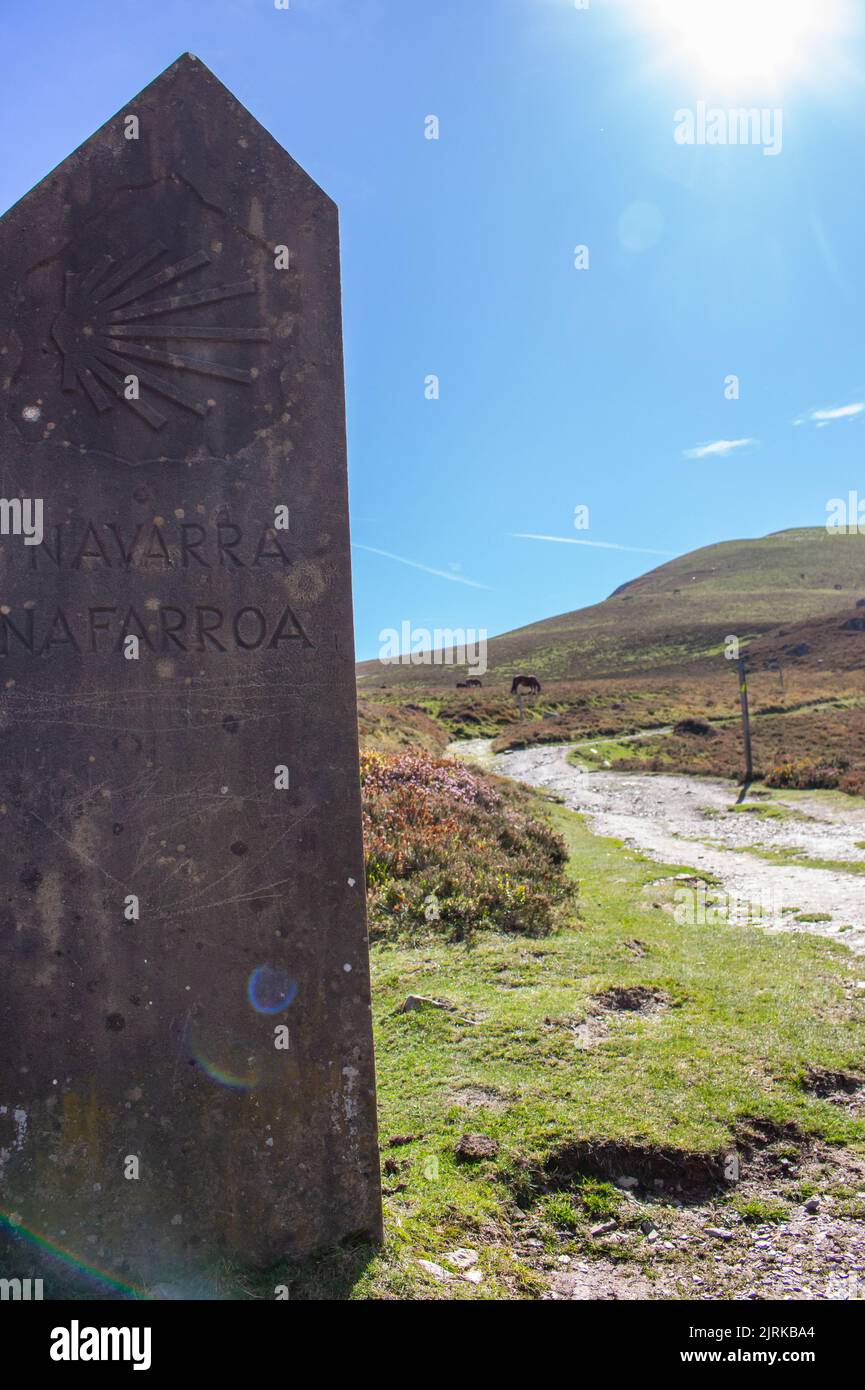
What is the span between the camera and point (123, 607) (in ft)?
11.6

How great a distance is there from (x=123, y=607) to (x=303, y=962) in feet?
5.45

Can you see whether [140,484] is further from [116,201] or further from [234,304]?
[116,201]

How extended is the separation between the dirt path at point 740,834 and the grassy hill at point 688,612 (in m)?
57.3

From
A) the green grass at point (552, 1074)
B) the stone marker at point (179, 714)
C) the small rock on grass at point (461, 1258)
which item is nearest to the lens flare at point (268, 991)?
the stone marker at point (179, 714)

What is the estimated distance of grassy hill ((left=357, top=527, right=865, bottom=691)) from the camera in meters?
93.6

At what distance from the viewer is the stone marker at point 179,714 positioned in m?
3.35

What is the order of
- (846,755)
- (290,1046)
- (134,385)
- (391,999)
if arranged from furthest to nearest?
(846,755) → (391,999) → (134,385) → (290,1046)

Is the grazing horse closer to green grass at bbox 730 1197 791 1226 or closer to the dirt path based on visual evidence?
the dirt path

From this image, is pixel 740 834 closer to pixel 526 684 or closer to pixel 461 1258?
pixel 461 1258

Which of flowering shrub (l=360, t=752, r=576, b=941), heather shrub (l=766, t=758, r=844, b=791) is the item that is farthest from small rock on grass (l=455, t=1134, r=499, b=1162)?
heather shrub (l=766, t=758, r=844, b=791)

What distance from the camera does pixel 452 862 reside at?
10.5 meters
